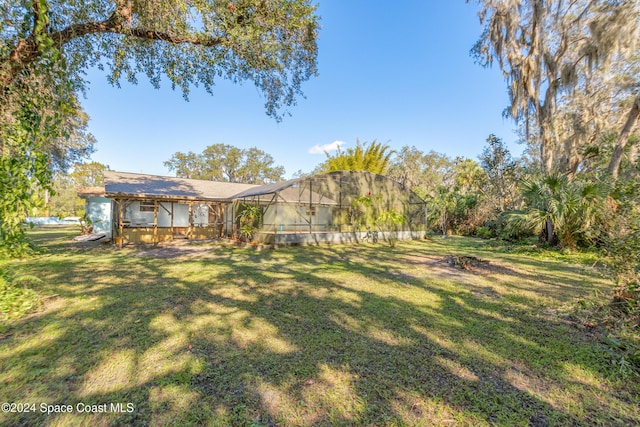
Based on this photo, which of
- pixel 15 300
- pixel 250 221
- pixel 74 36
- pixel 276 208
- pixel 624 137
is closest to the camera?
pixel 15 300

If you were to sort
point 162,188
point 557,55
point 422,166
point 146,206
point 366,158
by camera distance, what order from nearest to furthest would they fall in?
point 557,55
point 146,206
point 162,188
point 366,158
point 422,166

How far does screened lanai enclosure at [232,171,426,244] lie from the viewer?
12.4 m

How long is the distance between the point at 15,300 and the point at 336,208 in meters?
11.2

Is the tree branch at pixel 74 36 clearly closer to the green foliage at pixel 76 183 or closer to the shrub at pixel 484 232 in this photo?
the shrub at pixel 484 232

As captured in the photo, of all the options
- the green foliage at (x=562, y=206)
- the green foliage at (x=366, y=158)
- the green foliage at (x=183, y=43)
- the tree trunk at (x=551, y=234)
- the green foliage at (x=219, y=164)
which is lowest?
the tree trunk at (x=551, y=234)

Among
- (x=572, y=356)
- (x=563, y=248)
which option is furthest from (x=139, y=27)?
(x=563, y=248)

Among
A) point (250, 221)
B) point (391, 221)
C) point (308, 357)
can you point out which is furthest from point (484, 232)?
point (308, 357)

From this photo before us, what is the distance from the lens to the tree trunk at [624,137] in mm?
8836

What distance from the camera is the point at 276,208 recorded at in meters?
11.8

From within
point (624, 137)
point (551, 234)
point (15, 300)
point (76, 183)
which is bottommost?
point (15, 300)

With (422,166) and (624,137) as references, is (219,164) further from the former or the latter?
(624,137)

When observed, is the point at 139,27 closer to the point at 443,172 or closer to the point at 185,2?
the point at 185,2

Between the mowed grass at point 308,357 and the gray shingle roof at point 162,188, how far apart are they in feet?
26.6

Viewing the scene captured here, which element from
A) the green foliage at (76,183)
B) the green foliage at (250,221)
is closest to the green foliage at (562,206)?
the green foliage at (250,221)
